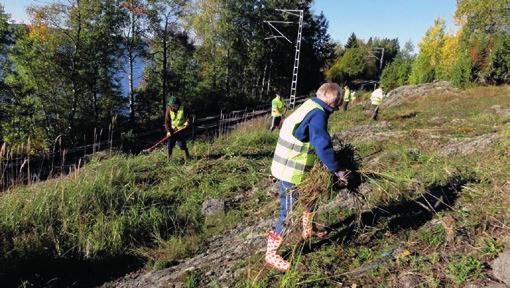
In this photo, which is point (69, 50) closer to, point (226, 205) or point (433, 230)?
point (226, 205)

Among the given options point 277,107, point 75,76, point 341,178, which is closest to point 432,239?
point 341,178

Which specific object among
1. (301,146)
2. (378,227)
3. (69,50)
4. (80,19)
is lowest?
(378,227)

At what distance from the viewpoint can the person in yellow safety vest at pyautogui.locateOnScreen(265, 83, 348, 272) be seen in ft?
10.6

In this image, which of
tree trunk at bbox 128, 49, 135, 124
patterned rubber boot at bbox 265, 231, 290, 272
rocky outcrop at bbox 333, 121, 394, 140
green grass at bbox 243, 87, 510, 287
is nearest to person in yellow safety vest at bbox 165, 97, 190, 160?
rocky outcrop at bbox 333, 121, 394, 140

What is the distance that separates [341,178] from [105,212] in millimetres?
3867

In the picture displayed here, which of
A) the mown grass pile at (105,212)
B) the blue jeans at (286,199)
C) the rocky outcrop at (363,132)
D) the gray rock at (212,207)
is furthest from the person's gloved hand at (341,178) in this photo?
the rocky outcrop at (363,132)

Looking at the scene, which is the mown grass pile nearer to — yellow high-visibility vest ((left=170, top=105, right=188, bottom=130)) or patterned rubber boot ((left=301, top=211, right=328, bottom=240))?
yellow high-visibility vest ((left=170, top=105, right=188, bottom=130))

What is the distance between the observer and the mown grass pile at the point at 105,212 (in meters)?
5.00

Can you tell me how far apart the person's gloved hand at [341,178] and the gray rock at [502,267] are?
1.24 meters

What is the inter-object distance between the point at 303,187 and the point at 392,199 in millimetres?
1675

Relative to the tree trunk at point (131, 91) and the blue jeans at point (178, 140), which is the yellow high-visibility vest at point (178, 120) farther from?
the tree trunk at point (131, 91)

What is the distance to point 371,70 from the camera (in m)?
64.6

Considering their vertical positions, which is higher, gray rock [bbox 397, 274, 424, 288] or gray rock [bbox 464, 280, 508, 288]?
gray rock [bbox 464, 280, 508, 288]

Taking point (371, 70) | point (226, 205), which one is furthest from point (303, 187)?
point (371, 70)
